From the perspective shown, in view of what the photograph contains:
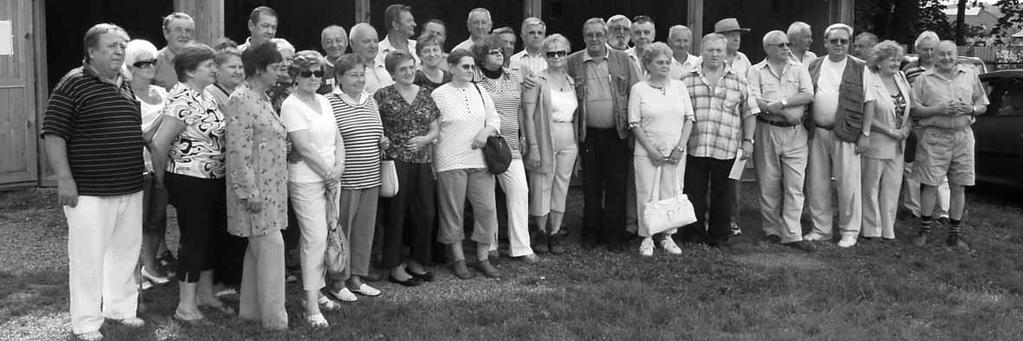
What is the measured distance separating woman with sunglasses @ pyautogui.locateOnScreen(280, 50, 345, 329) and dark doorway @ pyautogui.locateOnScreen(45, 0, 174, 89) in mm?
7850

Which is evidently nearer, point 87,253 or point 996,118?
point 87,253

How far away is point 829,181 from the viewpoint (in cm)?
764

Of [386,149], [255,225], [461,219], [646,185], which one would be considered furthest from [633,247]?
[255,225]

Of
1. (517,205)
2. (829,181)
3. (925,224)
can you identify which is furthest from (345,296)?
(925,224)

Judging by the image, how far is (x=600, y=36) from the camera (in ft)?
22.5

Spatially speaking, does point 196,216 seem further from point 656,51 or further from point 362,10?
point 362,10

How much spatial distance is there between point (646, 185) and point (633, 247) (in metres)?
0.48

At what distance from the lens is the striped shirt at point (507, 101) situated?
6.45m

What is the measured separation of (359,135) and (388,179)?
1.22 ft

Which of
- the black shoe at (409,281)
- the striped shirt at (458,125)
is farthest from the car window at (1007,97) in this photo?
the black shoe at (409,281)

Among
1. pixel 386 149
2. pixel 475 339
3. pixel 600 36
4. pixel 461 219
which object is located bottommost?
pixel 475 339

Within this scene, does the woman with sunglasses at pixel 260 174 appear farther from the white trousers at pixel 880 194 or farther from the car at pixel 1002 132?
the car at pixel 1002 132

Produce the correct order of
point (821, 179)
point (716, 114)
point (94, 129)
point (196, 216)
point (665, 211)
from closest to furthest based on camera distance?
point (94, 129)
point (196, 216)
point (665, 211)
point (716, 114)
point (821, 179)

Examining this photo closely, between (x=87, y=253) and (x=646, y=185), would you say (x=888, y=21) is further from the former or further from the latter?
(x=87, y=253)
